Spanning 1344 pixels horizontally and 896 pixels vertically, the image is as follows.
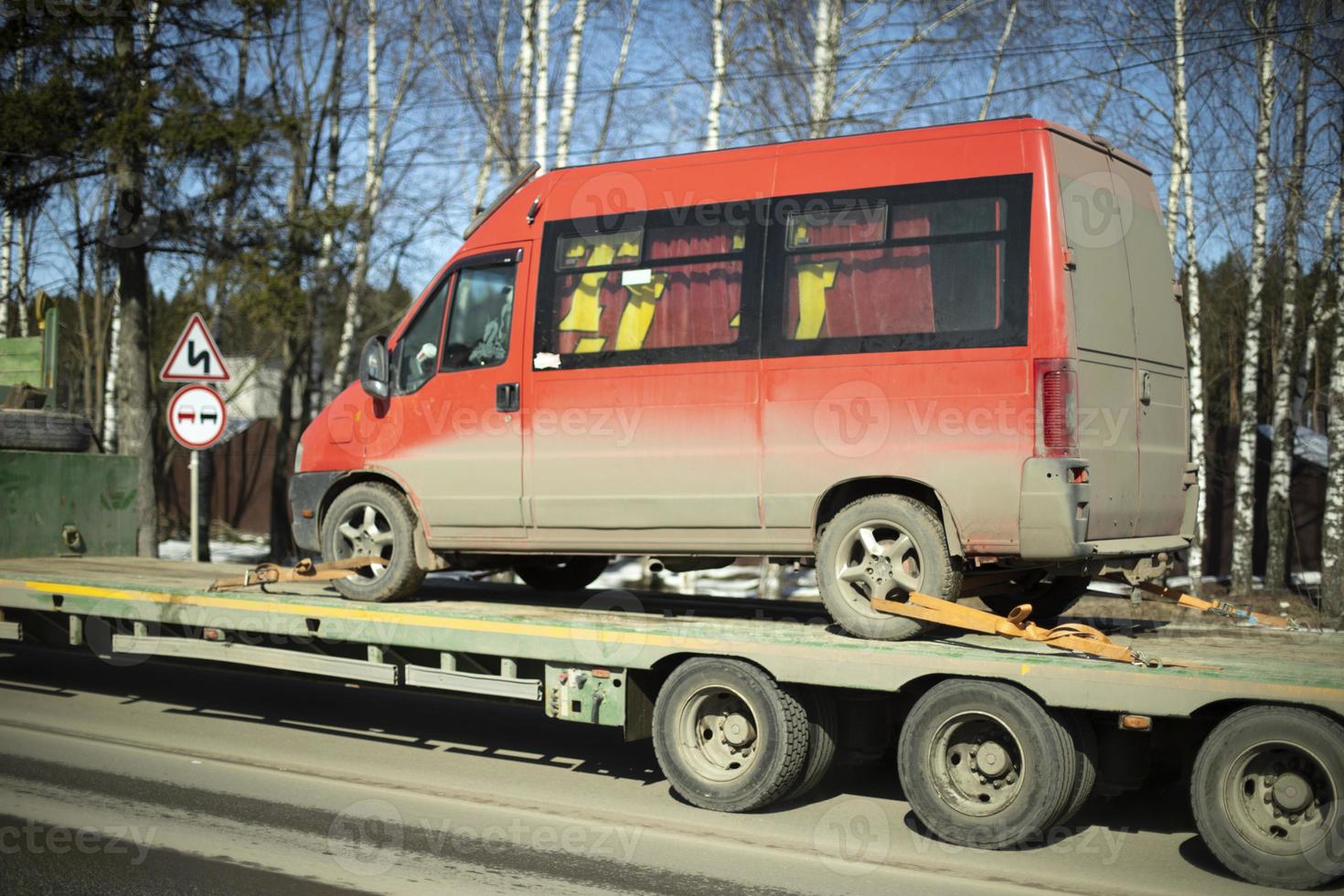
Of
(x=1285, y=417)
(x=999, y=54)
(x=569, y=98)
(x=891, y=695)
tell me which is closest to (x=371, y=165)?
(x=569, y=98)

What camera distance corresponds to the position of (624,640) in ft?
22.8

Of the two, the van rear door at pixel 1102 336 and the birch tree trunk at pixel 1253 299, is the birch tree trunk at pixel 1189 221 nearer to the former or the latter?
the birch tree trunk at pixel 1253 299

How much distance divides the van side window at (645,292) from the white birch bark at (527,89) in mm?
13247

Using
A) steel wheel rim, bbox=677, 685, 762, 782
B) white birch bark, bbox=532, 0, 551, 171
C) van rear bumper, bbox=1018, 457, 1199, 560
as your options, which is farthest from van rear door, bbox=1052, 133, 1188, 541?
white birch bark, bbox=532, 0, 551, 171

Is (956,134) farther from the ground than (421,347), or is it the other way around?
(956,134)

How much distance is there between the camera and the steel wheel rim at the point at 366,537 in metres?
8.77

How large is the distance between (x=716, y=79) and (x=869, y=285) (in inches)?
531

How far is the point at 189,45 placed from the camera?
18.1 m

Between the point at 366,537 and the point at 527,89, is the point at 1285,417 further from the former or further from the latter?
the point at 366,537

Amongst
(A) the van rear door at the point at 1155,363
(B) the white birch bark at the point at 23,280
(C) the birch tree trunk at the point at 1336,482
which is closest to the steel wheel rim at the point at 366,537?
→ (A) the van rear door at the point at 1155,363

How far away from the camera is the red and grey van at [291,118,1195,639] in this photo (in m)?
6.62

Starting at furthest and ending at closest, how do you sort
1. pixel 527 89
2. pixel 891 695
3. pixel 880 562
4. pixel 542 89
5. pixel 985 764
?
pixel 527 89
pixel 542 89
pixel 880 562
pixel 891 695
pixel 985 764

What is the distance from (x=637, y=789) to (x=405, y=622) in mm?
1622

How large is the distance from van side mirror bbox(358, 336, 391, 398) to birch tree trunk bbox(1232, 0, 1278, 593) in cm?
1298
